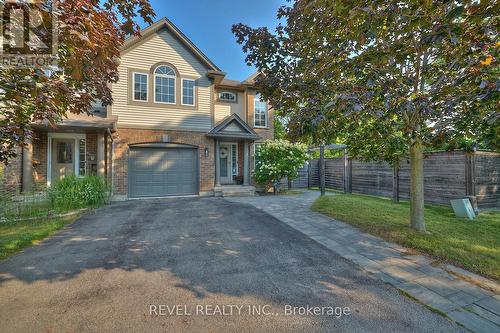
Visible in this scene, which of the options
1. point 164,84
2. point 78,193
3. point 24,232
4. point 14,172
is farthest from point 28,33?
point 14,172

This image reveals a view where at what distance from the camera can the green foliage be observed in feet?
37.1

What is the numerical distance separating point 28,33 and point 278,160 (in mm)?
9781

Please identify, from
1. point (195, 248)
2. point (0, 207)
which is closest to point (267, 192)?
point (195, 248)

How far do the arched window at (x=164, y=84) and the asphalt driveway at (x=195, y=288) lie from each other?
723 centimetres

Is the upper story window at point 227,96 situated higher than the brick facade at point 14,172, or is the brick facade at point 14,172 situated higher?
the upper story window at point 227,96

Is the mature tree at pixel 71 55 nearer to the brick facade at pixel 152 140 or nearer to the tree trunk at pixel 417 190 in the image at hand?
the tree trunk at pixel 417 190

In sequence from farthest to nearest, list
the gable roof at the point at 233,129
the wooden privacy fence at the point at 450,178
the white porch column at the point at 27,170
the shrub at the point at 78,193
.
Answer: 1. the gable roof at the point at 233,129
2. the white porch column at the point at 27,170
3. the shrub at the point at 78,193
4. the wooden privacy fence at the point at 450,178

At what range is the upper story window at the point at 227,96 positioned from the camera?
12281mm

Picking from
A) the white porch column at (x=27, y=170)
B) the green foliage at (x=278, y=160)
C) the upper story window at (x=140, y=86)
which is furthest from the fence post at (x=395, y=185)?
the white porch column at (x=27, y=170)

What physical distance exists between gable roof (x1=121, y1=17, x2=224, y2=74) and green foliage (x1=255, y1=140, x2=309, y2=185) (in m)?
4.56

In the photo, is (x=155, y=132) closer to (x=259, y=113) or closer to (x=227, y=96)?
(x=227, y=96)

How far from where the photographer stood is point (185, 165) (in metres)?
10.9

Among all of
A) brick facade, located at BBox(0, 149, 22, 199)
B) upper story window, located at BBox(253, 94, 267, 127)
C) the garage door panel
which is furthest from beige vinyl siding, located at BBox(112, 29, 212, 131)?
brick facade, located at BBox(0, 149, 22, 199)

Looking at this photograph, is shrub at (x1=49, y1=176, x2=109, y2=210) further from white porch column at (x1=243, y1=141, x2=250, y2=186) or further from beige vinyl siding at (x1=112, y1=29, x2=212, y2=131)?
white porch column at (x1=243, y1=141, x2=250, y2=186)
